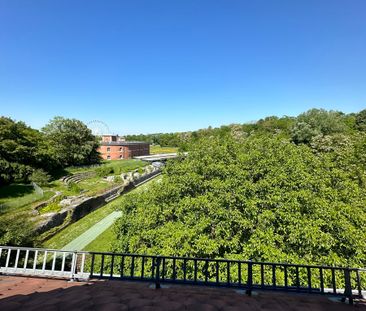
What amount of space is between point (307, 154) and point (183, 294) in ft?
39.3

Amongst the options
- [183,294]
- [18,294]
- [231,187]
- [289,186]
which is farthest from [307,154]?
[18,294]

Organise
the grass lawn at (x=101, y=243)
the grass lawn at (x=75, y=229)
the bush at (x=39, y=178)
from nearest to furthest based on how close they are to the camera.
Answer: the grass lawn at (x=101, y=243)
the grass lawn at (x=75, y=229)
the bush at (x=39, y=178)

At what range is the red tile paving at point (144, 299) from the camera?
410 cm

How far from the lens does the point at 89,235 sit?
17734 millimetres

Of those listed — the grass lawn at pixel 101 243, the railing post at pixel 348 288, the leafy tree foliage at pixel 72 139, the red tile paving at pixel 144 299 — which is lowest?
the grass lawn at pixel 101 243

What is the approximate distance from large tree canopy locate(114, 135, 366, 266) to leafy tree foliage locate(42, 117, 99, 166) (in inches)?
1521

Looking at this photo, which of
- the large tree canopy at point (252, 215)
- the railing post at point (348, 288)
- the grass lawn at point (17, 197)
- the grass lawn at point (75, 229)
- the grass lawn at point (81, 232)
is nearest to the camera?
the railing post at point (348, 288)

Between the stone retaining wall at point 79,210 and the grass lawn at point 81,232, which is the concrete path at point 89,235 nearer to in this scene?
the grass lawn at point 81,232

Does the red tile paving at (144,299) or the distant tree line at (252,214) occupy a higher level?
the distant tree line at (252,214)

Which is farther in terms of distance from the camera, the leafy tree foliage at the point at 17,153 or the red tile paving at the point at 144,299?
the leafy tree foliage at the point at 17,153

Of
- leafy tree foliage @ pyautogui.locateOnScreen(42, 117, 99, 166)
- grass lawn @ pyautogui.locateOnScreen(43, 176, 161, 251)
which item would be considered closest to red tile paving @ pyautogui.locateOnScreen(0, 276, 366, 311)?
grass lawn @ pyautogui.locateOnScreen(43, 176, 161, 251)

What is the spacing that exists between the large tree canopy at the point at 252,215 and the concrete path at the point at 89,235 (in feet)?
17.1

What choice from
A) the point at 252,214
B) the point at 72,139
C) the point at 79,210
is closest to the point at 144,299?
the point at 252,214

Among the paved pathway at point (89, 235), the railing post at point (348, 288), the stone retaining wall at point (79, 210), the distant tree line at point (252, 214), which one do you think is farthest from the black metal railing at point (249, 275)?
the stone retaining wall at point (79, 210)
